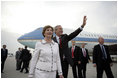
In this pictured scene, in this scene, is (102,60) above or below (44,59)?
below

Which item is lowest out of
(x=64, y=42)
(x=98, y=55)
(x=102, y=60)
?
(x=102, y=60)

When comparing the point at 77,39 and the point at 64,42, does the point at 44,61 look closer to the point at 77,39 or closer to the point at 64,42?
the point at 64,42

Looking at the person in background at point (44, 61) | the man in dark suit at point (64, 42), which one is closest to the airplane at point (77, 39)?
the man in dark suit at point (64, 42)

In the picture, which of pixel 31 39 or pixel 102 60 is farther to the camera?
pixel 31 39

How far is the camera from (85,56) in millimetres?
6387

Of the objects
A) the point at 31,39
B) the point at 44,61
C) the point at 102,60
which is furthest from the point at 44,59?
the point at 31,39

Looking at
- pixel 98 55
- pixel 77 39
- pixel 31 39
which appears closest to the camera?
pixel 98 55

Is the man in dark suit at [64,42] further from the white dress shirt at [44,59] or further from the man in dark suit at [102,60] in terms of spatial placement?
the man in dark suit at [102,60]

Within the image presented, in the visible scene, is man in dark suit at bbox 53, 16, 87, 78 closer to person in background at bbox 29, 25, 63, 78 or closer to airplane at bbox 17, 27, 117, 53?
person in background at bbox 29, 25, 63, 78

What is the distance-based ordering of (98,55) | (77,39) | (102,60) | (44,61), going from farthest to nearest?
(77,39), (98,55), (102,60), (44,61)

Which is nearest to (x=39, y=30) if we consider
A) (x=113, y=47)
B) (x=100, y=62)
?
(x=113, y=47)

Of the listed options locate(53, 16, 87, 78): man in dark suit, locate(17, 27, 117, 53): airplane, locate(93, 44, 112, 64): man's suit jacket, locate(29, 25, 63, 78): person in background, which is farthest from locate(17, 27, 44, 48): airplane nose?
locate(29, 25, 63, 78): person in background

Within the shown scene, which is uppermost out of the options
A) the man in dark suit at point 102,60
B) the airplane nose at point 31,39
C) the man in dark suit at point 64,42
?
the airplane nose at point 31,39

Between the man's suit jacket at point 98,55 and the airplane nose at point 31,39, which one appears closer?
the man's suit jacket at point 98,55
